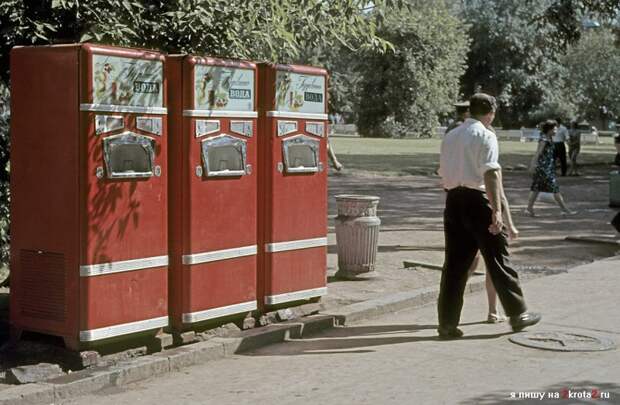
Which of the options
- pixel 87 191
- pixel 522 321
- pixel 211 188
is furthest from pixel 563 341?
pixel 87 191

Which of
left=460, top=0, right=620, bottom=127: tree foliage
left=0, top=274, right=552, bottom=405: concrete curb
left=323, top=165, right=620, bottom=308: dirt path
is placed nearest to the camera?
left=0, top=274, right=552, bottom=405: concrete curb

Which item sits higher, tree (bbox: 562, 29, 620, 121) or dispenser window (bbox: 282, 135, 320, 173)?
tree (bbox: 562, 29, 620, 121)

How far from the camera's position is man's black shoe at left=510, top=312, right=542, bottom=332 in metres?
7.92

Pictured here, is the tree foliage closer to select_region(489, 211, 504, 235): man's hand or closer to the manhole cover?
the manhole cover

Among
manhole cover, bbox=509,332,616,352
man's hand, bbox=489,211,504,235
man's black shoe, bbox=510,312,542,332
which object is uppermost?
man's hand, bbox=489,211,504,235

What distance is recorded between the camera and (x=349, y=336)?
8133 mm

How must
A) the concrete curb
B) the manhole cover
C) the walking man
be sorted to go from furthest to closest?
1. the walking man
2. the manhole cover
3. the concrete curb

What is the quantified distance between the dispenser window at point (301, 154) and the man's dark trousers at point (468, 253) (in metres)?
1.25

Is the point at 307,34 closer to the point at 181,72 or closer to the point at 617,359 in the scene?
the point at 181,72

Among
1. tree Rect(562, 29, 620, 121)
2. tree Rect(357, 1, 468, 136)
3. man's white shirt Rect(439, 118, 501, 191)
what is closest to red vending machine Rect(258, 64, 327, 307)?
man's white shirt Rect(439, 118, 501, 191)

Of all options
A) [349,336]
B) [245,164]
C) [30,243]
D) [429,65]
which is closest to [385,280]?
[349,336]

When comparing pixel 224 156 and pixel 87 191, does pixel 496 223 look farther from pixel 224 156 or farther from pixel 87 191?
pixel 87 191

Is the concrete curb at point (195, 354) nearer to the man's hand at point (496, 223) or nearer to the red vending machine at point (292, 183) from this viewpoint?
the red vending machine at point (292, 183)

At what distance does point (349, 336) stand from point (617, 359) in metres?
2.16
